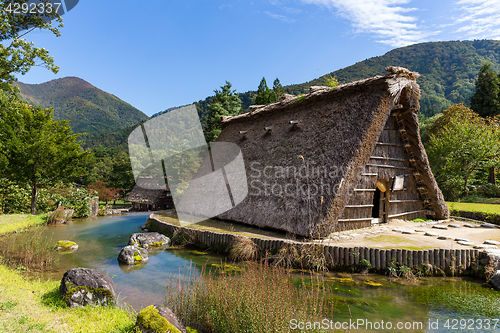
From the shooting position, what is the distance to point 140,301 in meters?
5.43

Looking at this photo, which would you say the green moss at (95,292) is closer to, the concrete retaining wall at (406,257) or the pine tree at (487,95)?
the concrete retaining wall at (406,257)

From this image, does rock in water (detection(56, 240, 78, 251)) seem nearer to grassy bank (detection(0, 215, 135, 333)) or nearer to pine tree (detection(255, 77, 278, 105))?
grassy bank (detection(0, 215, 135, 333))

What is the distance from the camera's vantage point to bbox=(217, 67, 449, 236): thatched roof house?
8156 mm

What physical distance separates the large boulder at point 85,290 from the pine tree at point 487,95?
3573cm

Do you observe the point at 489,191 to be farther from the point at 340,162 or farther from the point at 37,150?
the point at 37,150

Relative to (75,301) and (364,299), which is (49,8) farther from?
(364,299)

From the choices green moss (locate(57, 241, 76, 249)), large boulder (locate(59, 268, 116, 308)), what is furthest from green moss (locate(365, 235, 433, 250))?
green moss (locate(57, 241, 76, 249))

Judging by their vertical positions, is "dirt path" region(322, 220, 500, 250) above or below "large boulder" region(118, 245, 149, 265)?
above

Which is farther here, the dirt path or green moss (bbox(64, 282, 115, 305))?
the dirt path

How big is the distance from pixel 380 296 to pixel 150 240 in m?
8.08

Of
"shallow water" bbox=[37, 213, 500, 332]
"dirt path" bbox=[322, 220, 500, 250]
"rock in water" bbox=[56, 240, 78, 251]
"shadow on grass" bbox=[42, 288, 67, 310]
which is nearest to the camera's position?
"shadow on grass" bbox=[42, 288, 67, 310]

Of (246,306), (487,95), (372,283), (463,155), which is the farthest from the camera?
(487,95)

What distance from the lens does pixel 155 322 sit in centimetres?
343

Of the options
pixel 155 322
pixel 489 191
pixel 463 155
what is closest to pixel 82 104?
pixel 463 155
